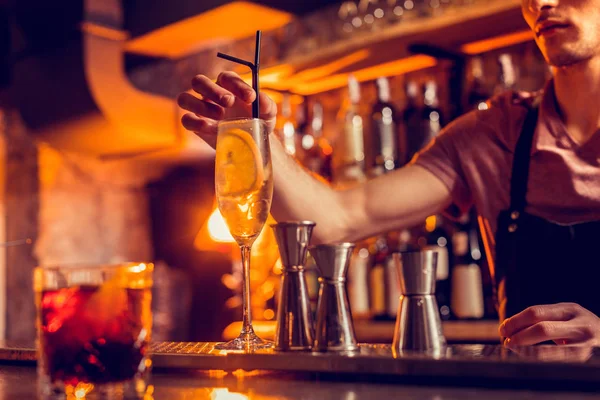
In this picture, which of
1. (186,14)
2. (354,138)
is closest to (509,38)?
(354,138)

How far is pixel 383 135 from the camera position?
2.61 meters

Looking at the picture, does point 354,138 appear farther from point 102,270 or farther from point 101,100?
point 102,270

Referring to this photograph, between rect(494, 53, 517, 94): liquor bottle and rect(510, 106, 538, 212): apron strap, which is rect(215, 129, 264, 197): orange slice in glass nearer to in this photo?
rect(510, 106, 538, 212): apron strap

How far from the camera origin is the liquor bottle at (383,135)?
2.57 meters

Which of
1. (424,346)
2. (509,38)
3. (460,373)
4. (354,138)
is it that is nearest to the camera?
(460,373)

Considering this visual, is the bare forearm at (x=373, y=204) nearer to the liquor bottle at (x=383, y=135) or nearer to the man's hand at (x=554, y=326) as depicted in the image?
the man's hand at (x=554, y=326)

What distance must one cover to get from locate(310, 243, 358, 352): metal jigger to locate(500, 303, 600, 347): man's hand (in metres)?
0.30

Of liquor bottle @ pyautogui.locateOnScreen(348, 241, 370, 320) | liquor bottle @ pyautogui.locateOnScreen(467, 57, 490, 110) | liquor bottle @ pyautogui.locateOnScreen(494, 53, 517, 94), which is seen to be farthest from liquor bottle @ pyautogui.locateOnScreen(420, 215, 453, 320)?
liquor bottle @ pyautogui.locateOnScreen(494, 53, 517, 94)

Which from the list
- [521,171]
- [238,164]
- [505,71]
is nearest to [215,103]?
[238,164]

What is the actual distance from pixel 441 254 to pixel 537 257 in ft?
3.23

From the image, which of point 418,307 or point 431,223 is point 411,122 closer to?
point 431,223

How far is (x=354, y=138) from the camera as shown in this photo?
107 inches

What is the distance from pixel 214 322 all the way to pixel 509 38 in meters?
2.34

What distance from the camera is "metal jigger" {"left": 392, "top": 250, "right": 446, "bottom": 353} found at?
79 cm
